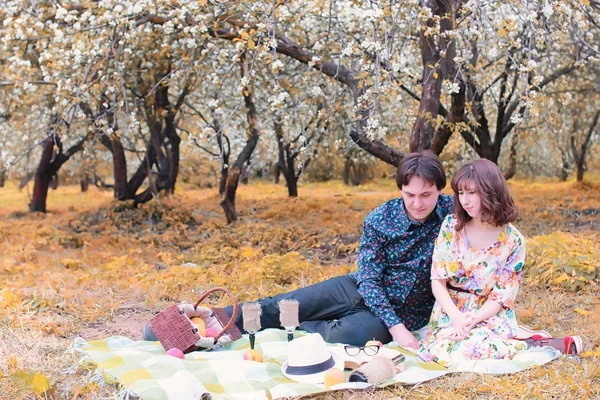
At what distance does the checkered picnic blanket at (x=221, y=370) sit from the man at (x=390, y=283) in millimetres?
210

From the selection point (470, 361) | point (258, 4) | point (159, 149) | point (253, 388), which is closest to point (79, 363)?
point (253, 388)

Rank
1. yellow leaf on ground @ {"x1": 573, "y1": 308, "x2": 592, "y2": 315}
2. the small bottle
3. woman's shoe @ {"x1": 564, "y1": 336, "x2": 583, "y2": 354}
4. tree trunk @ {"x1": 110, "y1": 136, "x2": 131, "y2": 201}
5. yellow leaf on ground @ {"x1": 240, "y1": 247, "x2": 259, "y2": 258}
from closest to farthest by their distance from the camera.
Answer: the small bottle, woman's shoe @ {"x1": 564, "y1": 336, "x2": 583, "y2": 354}, yellow leaf on ground @ {"x1": 573, "y1": 308, "x2": 592, "y2": 315}, yellow leaf on ground @ {"x1": 240, "y1": 247, "x2": 259, "y2": 258}, tree trunk @ {"x1": 110, "y1": 136, "x2": 131, "y2": 201}

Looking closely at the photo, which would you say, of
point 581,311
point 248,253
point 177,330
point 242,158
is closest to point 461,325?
point 581,311

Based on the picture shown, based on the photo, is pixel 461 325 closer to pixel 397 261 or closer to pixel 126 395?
pixel 397 261

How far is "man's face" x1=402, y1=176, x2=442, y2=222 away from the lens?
3.71 metres

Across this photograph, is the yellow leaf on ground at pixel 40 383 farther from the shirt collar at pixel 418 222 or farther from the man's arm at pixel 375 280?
the shirt collar at pixel 418 222

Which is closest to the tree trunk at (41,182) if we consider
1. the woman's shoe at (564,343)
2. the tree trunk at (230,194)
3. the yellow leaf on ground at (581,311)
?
the tree trunk at (230,194)

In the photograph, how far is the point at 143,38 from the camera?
7477mm

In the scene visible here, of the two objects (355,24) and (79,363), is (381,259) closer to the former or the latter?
(79,363)

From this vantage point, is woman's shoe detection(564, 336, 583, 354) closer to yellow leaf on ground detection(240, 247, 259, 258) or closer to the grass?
the grass

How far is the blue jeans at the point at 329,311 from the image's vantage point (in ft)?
12.9

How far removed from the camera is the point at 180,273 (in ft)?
19.2

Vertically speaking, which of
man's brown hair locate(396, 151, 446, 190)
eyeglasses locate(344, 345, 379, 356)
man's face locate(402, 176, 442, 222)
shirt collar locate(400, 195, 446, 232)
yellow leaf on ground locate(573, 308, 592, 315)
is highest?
man's brown hair locate(396, 151, 446, 190)

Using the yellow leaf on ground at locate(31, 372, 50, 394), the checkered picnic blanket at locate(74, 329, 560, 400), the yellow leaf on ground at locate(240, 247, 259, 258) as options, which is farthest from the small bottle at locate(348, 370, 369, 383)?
the yellow leaf on ground at locate(240, 247, 259, 258)
